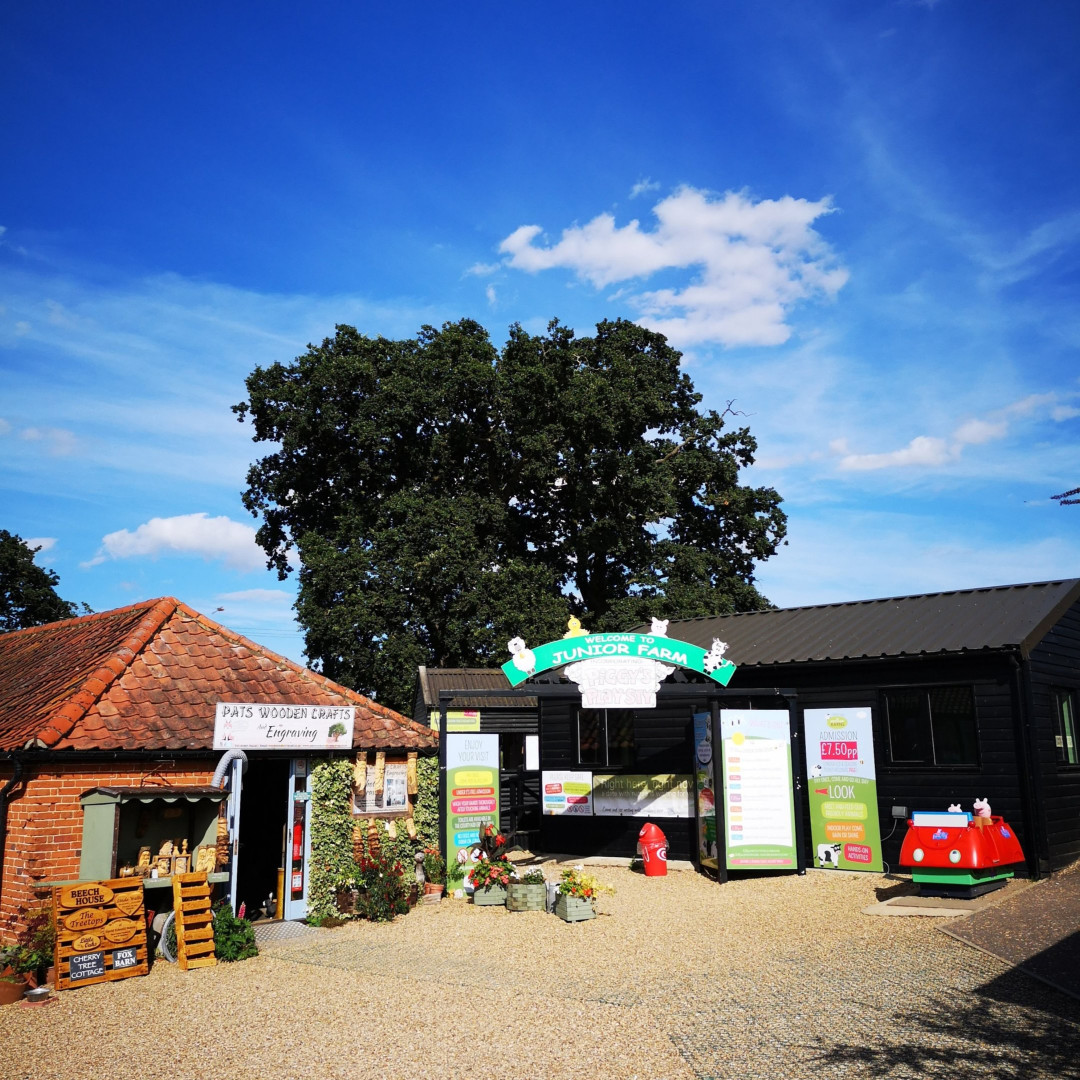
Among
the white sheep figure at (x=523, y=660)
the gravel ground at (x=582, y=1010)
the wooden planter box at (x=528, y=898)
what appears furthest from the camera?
the white sheep figure at (x=523, y=660)

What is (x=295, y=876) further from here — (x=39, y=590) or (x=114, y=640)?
(x=39, y=590)

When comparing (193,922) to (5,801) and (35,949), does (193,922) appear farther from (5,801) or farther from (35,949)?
(5,801)

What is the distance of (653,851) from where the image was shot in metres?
16.8

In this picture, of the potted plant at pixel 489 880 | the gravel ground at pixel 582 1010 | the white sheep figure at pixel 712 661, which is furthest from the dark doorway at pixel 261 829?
the white sheep figure at pixel 712 661

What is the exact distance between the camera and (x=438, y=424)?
106 ft

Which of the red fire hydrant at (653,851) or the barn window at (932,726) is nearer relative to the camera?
the barn window at (932,726)

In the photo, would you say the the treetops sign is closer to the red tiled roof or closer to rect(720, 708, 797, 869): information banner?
rect(720, 708, 797, 869): information banner

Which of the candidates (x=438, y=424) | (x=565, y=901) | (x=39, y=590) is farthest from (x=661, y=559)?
(x=39, y=590)

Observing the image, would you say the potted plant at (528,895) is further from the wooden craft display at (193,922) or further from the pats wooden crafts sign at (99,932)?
the pats wooden crafts sign at (99,932)

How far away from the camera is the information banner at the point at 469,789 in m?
15.4

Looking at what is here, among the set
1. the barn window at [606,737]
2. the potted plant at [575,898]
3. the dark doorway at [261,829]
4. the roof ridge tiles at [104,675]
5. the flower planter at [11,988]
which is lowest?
the flower planter at [11,988]

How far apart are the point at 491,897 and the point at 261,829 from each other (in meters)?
3.98

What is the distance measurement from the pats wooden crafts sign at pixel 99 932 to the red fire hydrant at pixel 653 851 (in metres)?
8.79

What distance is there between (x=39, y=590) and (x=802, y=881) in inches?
1475
